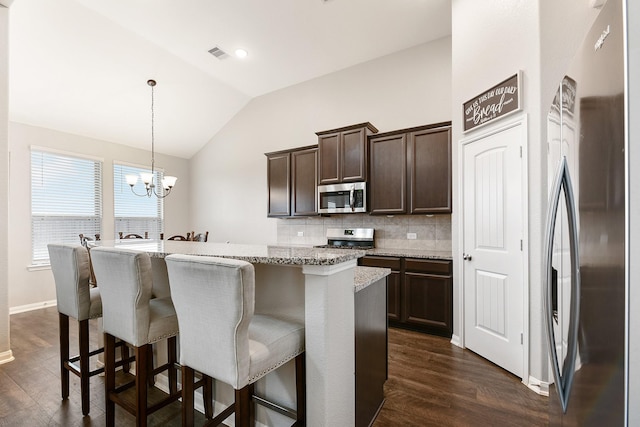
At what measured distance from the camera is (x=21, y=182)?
4344 millimetres

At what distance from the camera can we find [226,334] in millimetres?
1168

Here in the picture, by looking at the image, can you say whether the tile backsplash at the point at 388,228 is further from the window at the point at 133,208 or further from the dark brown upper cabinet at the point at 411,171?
the window at the point at 133,208

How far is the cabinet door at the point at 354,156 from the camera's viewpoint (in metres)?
4.02

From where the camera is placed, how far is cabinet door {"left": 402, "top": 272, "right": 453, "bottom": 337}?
3201mm

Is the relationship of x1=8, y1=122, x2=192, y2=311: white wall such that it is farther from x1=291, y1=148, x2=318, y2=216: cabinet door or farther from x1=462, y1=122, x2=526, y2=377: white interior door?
x1=462, y1=122, x2=526, y2=377: white interior door

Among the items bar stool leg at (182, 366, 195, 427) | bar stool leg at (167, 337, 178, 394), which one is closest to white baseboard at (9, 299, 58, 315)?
bar stool leg at (167, 337, 178, 394)

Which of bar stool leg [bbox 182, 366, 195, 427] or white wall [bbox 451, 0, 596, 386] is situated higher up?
white wall [bbox 451, 0, 596, 386]

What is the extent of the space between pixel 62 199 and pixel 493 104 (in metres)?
6.14

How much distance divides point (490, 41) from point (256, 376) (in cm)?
325

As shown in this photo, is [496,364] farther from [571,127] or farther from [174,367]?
[174,367]

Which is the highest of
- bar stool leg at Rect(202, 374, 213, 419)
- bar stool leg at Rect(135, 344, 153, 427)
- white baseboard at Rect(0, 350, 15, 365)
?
bar stool leg at Rect(135, 344, 153, 427)

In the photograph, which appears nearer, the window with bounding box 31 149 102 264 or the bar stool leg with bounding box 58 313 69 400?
the bar stool leg with bounding box 58 313 69 400

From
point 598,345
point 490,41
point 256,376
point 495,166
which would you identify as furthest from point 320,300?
point 490,41

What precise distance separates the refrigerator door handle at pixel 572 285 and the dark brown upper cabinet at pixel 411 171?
8.05ft
